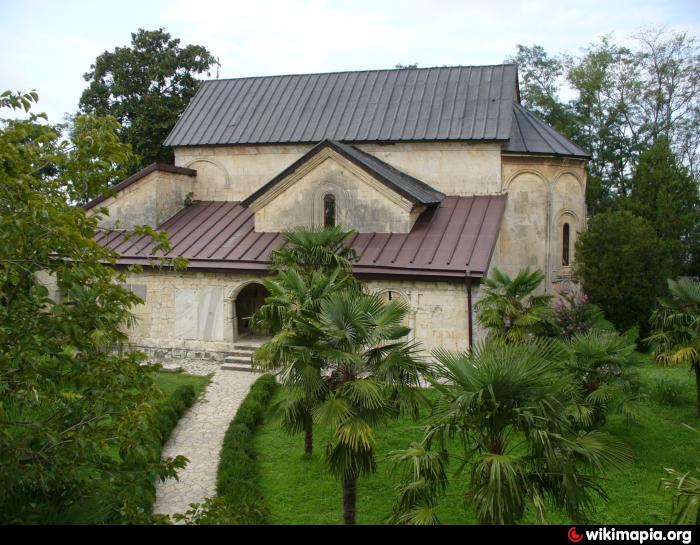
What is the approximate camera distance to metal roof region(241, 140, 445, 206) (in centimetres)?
1694

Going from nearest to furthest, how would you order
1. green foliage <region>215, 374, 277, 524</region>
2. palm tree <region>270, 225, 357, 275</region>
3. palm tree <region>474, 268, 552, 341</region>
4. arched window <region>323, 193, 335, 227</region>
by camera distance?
green foliage <region>215, 374, 277, 524</region> < palm tree <region>474, 268, 552, 341</region> < palm tree <region>270, 225, 357, 275</region> < arched window <region>323, 193, 335, 227</region>

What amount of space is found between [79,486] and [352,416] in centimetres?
358

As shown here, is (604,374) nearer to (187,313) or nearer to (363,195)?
(363,195)

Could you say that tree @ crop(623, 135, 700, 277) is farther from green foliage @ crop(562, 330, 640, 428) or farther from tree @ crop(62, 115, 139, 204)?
tree @ crop(62, 115, 139, 204)

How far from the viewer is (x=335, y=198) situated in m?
17.6

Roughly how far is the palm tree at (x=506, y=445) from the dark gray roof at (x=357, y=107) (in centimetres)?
1339

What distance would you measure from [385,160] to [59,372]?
15673 millimetres

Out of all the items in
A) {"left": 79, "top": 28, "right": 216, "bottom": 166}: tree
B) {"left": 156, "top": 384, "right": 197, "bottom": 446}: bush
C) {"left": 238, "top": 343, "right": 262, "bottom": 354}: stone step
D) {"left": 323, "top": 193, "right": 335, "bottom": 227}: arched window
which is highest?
{"left": 79, "top": 28, "right": 216, "bottom": 166}: tree

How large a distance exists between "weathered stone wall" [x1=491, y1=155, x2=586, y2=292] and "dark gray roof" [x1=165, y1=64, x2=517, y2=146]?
1519mm

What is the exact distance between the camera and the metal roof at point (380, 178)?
16.9 m

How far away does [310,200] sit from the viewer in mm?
17891

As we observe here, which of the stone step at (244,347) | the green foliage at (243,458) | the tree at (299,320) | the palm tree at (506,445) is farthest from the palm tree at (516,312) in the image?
the stone step at (244,347)
